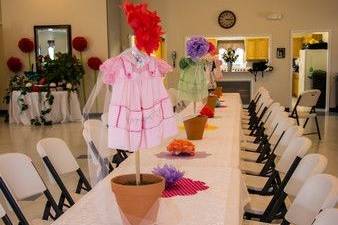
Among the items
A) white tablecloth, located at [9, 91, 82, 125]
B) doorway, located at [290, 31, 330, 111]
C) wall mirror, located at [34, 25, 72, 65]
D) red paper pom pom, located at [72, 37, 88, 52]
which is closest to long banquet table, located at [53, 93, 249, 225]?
white tablecloth, located at [9, 91, 82, 125]

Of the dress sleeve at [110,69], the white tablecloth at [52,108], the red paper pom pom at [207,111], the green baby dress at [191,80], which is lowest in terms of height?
the white tablecloth at [52,108]

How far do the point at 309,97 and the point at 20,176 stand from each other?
22.7 feet

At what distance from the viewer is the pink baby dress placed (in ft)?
6.05

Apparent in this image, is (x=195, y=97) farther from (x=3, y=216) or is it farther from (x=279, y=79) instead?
(x=279, y=79)

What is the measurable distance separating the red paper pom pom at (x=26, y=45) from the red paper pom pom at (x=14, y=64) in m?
0.31

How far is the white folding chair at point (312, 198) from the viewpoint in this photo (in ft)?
6.95

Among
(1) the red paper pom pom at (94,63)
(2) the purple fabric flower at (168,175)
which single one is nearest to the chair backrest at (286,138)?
(2) the purple fabric flower at (168,175)

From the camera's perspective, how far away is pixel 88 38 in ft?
38.2

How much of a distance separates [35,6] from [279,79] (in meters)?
6.65

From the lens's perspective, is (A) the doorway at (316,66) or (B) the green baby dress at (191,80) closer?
(B) the green baby dress at (191,80)

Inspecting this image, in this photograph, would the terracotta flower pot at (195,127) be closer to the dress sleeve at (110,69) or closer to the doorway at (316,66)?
the dress sleeve at (110,69)

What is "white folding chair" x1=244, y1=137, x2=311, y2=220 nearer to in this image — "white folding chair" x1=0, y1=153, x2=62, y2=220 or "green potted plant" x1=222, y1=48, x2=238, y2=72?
"white folding chair" x1=0, y1=153, x2=62, y2=220

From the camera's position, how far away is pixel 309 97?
8.62 metres

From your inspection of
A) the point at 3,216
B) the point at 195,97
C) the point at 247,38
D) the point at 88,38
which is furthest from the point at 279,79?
the point at 3,216
